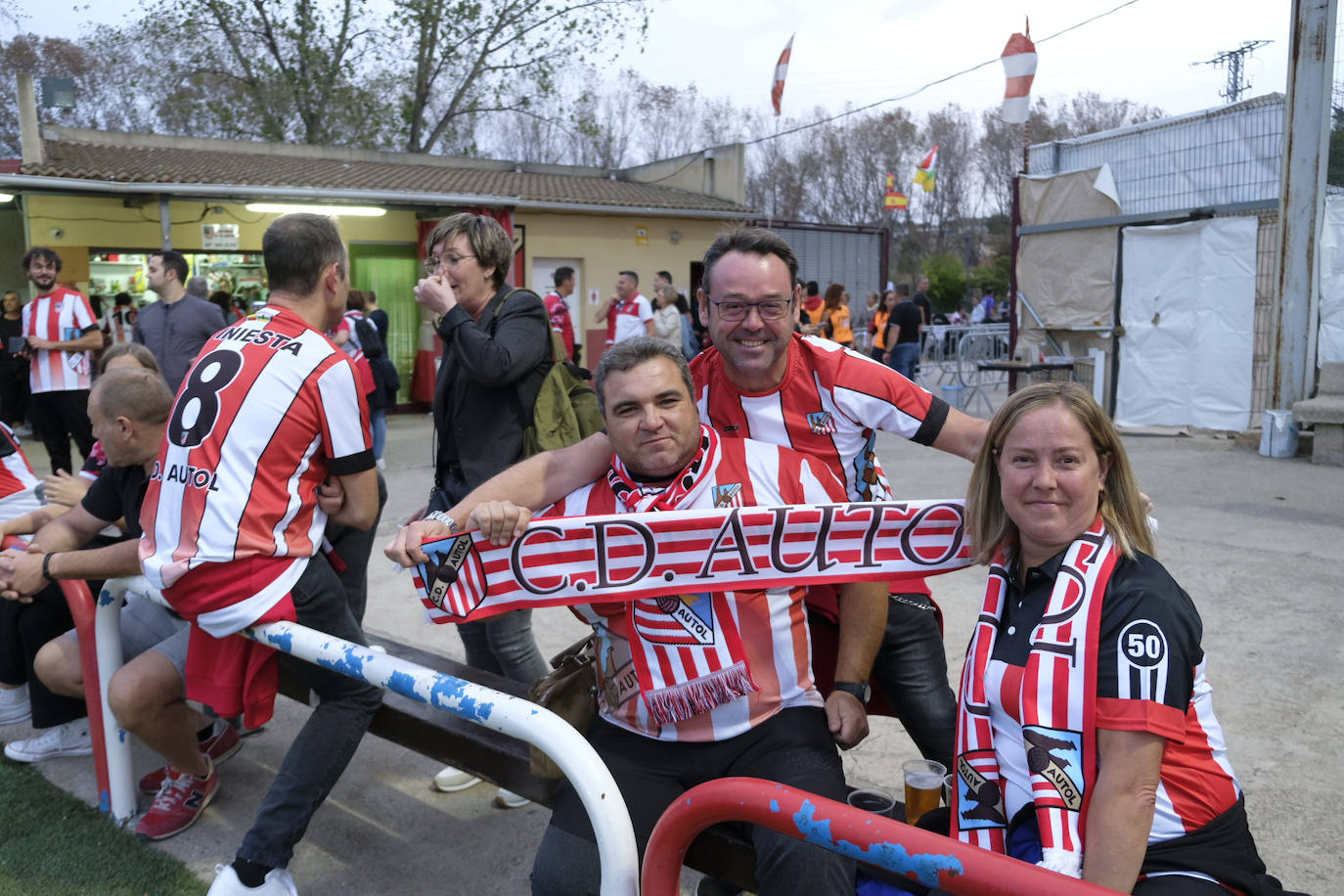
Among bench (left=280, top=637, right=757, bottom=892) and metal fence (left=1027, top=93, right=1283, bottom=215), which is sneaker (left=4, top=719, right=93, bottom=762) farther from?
metal fence (left=1027, top=93, right=1283, bottom=215)

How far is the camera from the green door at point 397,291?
1684 cm

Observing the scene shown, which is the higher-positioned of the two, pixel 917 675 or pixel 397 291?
pixel 397 291

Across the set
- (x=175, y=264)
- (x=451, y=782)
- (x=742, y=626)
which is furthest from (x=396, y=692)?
(x=175, y=264)

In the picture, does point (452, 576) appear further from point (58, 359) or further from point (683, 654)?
point (58, 359)

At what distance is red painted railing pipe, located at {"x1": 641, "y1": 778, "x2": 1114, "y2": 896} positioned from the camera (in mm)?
1362

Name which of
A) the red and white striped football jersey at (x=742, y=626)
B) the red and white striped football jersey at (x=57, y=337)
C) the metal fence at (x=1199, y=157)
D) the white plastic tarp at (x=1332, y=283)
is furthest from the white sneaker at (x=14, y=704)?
the metal fence at (x=1199, y=157)

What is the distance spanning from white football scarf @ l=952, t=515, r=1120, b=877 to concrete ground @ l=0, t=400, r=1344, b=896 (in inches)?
58.7

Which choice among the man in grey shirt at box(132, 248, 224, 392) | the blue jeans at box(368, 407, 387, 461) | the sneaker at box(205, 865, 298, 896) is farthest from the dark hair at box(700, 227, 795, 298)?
the blue jeans at box(368, 407, 387, 461)

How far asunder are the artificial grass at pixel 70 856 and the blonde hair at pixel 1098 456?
254cm

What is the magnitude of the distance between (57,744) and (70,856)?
3.12 ft

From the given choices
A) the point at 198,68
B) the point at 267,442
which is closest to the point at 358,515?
the point at 267,442

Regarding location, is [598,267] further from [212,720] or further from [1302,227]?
[212,720]

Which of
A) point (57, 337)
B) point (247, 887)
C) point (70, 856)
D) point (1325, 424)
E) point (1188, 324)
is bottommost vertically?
point (70, 856)

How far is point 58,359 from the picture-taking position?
9094 millimetres
